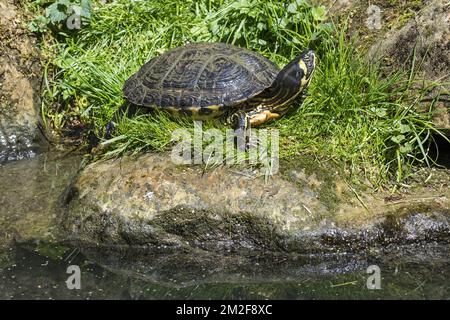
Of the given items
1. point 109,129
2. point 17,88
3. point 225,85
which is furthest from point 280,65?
point 17,88

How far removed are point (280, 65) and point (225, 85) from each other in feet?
3.76

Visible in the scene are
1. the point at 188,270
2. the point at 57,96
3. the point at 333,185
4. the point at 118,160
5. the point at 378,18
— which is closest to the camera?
the point at 188,270

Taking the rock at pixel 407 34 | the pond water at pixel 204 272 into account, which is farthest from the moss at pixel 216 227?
the rock at pixel 407 34

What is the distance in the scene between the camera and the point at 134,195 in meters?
5.29

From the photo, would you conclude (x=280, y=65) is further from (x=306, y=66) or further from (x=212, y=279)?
(x=212, y=279)

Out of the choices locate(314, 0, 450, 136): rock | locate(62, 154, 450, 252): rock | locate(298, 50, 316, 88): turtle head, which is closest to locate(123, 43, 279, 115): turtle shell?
locate(298, 50, 316, 88): turtle head

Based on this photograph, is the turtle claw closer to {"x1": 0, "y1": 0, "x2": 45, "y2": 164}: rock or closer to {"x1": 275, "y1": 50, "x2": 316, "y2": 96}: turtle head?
{"x1": 0, "y1": 0, "x2": 45, "y2": 164}: rock

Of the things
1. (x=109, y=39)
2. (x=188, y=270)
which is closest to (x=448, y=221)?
(x=188, y=270)

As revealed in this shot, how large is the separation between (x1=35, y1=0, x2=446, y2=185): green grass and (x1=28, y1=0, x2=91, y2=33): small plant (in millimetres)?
91

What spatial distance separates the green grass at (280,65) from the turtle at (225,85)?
0.58 feet

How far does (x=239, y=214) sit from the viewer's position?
16.6ft

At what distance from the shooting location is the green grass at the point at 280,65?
18.3ft

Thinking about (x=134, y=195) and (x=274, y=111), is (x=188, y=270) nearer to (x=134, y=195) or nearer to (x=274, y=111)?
(x=134, y=195)

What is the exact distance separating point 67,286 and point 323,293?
183cm
